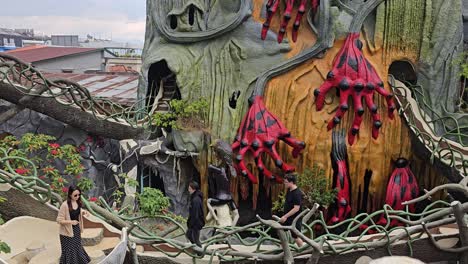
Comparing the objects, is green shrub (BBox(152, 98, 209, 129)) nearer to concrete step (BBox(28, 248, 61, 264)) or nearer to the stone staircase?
the stone staircase

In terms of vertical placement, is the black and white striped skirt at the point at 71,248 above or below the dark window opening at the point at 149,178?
above

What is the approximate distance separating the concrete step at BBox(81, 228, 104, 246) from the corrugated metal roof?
6344 mm

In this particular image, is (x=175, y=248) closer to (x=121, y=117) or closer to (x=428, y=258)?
(x=428, y=258)

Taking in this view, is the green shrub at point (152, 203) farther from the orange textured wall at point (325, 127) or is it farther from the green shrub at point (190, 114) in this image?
the orange textured wall at point (325, 127)

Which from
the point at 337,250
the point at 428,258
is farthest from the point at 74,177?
the point at 428,258

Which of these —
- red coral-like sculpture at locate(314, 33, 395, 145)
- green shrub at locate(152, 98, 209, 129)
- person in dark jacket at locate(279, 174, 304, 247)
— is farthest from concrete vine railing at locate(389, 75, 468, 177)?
person in dark jacket at locate(279, 174, 304, 247)

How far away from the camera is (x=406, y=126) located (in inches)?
320

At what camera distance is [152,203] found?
22.4 ft

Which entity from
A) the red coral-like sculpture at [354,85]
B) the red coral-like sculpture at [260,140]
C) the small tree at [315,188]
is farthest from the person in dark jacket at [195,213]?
the red coral-like sculpture at [354,85]

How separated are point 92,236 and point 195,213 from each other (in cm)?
99

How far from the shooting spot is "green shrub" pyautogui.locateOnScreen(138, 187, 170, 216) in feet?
22.4

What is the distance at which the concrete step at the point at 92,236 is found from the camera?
14.2 ft

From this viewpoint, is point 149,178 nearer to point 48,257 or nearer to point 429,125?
point 429,125

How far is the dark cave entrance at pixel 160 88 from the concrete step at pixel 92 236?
512 cm
